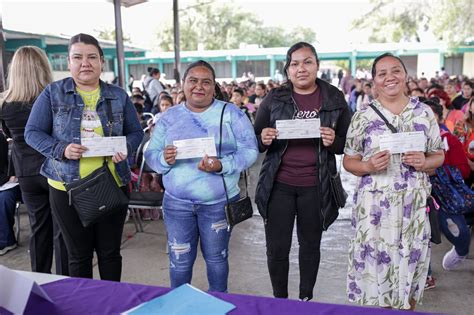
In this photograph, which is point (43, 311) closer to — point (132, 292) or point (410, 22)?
point (132, 292)

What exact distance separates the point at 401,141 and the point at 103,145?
162 centimetres

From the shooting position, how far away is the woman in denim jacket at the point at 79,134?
2592mm

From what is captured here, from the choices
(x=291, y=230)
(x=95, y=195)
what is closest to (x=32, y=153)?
(x=95, y=195)

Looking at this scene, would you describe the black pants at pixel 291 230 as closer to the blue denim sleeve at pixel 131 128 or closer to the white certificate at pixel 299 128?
the white certificate at pixel 299 128

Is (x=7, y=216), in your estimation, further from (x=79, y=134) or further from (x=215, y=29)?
(x=215, y=29)

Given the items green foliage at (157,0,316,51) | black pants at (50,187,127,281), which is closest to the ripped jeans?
black pants at (50,187,127,281)

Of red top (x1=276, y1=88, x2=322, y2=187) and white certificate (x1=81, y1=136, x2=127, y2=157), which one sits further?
red top (x1=276, y1=88, x2=322, y2=187)

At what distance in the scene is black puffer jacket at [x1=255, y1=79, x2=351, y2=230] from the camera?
275 centimetres

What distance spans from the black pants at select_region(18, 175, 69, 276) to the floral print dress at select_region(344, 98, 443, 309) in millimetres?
1962

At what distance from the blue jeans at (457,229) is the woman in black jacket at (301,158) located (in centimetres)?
134

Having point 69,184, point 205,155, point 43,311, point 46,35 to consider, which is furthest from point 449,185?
point 46,35

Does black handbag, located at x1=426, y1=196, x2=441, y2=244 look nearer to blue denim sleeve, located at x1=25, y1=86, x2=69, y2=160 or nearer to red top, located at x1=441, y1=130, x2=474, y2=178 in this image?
red top, located at x1=441, y1=130, x2=474, y2=178

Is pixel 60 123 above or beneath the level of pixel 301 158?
above

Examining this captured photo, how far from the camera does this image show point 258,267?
403cm
